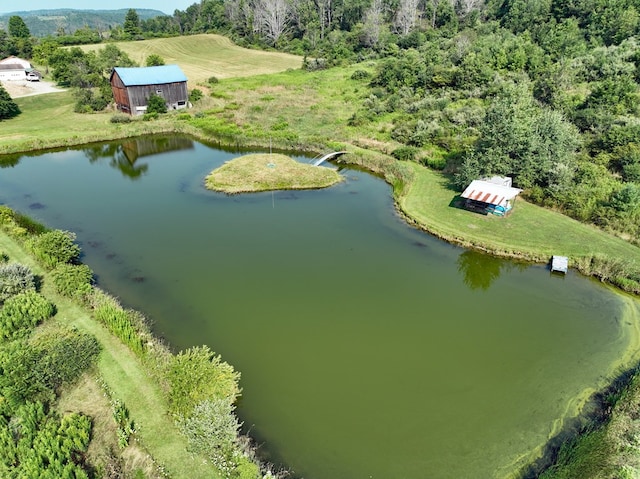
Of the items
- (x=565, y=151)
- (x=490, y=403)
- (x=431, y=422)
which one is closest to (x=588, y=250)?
(x=565, y=151)

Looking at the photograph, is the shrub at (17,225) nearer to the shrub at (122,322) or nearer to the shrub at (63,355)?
the shrub at (122,322)

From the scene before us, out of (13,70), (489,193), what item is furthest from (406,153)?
(13,70)

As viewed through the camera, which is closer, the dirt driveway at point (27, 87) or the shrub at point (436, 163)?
the shrub at point (436, 163)

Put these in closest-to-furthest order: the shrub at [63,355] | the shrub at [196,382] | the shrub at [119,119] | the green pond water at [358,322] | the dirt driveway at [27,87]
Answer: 1. the shrub at [196,382]
2. the green pond water at [358,322]
3. the shrub at [63,355]
4. the shrub at [119,119]
5. the dirt driveway at [27,87]

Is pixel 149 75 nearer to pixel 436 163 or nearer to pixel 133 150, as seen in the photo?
pixel 133 150

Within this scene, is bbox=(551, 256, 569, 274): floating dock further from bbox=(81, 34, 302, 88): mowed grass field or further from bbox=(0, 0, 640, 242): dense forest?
bbox=(81, 34, 302, 88): mowed grass field

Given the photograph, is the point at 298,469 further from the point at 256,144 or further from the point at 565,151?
the point at 256,144

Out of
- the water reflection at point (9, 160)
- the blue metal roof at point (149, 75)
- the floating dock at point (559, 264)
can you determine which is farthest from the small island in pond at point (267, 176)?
the blue metal roof at point (149, 75)
